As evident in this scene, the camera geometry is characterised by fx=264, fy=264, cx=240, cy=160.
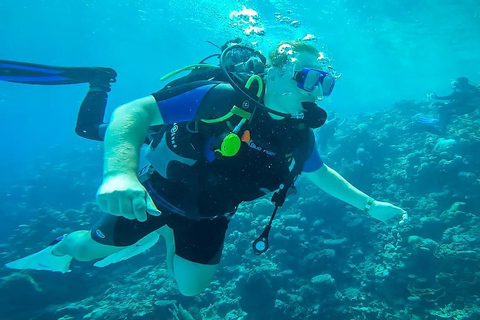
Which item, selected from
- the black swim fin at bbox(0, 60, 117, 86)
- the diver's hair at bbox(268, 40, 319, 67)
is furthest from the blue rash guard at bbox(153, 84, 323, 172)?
the black swim fin at bbox(0, 60, 117, 86)

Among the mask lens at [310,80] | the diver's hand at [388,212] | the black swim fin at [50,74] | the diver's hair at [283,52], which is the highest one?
the black swim fin at [50,74]

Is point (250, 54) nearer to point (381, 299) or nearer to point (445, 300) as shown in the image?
point (381, 299)

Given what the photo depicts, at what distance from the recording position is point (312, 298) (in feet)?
22.1

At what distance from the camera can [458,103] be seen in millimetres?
13945

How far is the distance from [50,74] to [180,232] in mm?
3514

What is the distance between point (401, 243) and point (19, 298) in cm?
1238

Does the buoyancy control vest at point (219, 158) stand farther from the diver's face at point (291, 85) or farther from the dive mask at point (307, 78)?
the dive mask at point (307, 78)

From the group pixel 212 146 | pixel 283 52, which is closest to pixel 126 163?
pixel 212 146

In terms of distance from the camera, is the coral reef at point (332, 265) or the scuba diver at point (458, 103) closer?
the coral reef at point (332, 265)

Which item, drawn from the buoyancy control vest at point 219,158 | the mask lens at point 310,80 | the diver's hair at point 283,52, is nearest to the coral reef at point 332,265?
the buoyancy control vest at point 219,158

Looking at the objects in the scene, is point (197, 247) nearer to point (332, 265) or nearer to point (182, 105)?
point (182, 105)

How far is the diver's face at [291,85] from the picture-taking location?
2717 mm

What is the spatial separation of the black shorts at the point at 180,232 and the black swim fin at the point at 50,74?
9.22 feet

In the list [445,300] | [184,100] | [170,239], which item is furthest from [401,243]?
[184,100]
